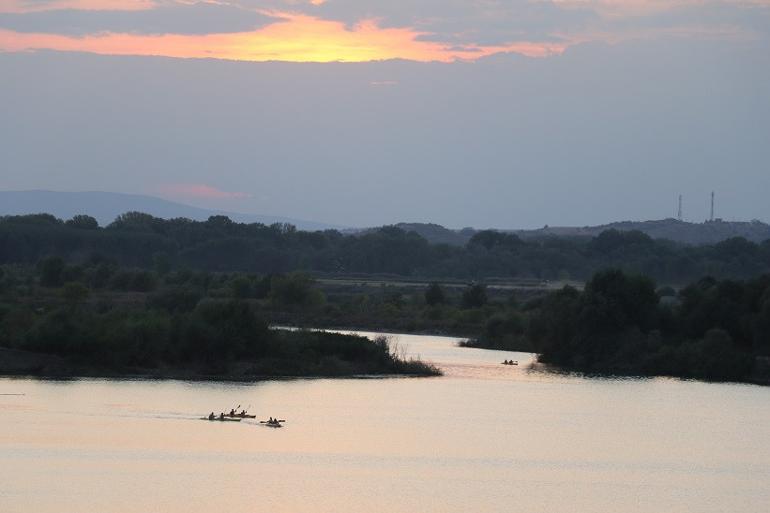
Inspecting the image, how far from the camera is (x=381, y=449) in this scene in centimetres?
4706

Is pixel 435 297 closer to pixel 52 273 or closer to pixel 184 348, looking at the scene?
pixel 52 273

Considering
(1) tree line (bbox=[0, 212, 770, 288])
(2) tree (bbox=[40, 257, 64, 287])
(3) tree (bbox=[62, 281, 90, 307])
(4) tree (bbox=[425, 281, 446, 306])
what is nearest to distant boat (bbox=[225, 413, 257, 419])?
(3) tree (bbox=[62, 281, 90, 307])

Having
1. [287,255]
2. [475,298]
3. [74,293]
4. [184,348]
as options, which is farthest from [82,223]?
[184,348]

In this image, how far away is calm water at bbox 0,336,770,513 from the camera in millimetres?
38344

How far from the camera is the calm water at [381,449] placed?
38.3 meters

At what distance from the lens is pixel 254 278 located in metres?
125

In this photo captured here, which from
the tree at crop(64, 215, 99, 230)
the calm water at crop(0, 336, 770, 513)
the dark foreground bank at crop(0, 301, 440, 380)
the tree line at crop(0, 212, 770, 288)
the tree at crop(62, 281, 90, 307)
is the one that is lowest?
the calm water at crop(0, 336, 770, 513)

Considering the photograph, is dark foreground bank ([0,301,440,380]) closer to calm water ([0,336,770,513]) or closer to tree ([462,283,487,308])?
calm water ([0,336,770,513])

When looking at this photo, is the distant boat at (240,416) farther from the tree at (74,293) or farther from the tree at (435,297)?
the tree at (435,297)

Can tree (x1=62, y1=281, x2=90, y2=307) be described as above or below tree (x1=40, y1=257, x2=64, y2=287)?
below

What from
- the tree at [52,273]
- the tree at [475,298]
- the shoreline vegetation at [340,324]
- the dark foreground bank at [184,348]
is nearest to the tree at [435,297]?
the shoreline vegetation at [340,324]

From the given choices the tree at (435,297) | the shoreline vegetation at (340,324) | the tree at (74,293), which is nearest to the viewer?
the shoreline vegetation at (340,324)

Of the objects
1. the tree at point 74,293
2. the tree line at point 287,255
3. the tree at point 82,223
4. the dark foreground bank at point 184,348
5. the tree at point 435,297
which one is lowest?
the dark foreground bank at point 184,348

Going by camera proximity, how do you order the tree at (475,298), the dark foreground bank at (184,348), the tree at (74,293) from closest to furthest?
the dark foreground bank at (184,348) → the tree at (74,293) → the tree at (475,298)
